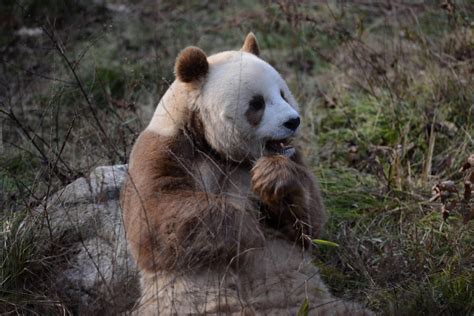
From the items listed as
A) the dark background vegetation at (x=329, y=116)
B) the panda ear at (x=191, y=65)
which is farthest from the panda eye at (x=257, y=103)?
the dark background vegetation at (x=329, y=116)

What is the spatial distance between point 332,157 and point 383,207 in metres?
1.25

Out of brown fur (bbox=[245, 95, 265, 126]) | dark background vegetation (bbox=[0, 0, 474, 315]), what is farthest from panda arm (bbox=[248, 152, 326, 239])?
dark background vegetation (bbox=[0, 0, 474, 315])

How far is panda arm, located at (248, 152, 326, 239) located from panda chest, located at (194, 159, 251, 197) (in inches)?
7.0

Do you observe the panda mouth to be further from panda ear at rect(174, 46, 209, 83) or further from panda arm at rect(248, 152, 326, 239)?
panda ear at rect(174, 46, 209, 83)

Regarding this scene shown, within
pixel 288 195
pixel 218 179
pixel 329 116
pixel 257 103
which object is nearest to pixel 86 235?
pixel 218 179

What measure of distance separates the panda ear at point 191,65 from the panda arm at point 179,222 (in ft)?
1.64

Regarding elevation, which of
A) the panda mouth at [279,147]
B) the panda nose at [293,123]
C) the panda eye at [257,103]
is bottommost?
the panda mouth at [279,147]

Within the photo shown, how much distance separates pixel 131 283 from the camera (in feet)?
14.2

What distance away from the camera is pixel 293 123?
177 inches

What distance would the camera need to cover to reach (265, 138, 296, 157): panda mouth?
181 inches

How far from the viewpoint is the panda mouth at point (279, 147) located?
15.1ft

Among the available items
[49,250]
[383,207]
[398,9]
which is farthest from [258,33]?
[49,250]

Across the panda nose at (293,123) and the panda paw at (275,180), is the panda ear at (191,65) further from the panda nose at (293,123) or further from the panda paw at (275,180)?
→ the panda paw at (275,180)

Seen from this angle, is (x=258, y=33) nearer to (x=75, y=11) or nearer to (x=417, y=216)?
(x=75, y=11)
